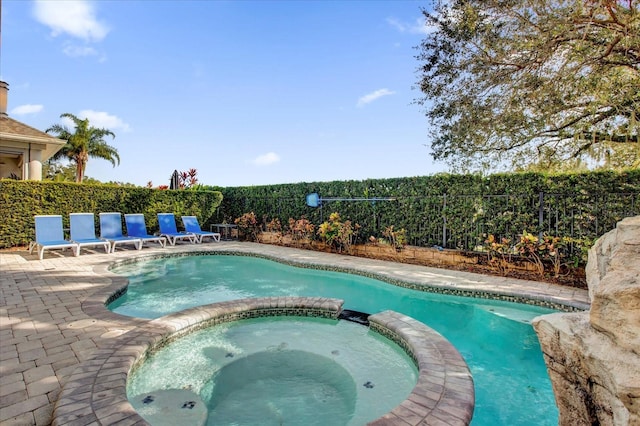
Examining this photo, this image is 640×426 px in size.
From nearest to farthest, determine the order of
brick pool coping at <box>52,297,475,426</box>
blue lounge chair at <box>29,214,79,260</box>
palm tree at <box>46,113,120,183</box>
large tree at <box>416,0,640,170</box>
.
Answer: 1. brick pool coping at <box>52,297,475,426</box>
2. large tree at <box>416,0,640,170</box>
3. blue lounge chair at <box>29,214,79,260</box>
4. palm tree at <box>46,113,120,183</box>

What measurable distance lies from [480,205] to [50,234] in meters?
12.7

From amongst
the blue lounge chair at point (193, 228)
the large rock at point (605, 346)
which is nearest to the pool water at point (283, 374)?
the large rock at point (605, 346)

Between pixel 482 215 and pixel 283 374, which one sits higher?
pixel 482 215

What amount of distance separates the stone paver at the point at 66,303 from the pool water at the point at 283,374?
0.75 m

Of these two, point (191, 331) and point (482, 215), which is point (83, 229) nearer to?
point (191, 331)

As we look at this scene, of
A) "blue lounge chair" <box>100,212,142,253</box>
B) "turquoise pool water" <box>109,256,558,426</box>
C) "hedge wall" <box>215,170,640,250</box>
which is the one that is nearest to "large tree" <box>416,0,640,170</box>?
"hedge wall" <box>215,170,640,250</box>

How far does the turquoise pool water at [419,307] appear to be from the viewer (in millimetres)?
3645

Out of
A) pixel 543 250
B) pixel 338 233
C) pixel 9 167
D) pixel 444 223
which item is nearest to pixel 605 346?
pixel 543 250

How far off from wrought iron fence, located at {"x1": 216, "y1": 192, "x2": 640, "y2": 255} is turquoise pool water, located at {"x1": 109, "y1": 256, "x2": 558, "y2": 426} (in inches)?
114

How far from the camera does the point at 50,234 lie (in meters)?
10.2

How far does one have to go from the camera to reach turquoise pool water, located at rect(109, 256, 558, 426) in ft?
12.0

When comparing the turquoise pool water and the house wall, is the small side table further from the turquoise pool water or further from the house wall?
the house wall

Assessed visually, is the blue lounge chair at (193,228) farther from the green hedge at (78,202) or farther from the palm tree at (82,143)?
the palm tree at (82,143)

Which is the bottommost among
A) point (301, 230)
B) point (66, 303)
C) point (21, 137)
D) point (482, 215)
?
point (66, 303)
